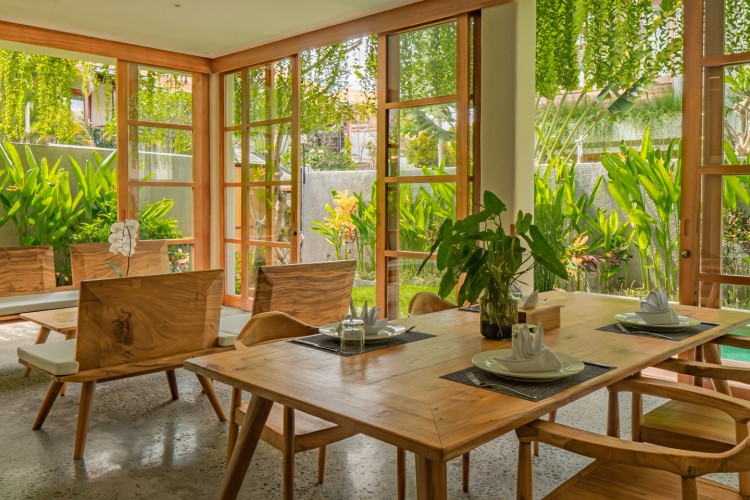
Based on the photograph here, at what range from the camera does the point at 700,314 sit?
8.64 ft

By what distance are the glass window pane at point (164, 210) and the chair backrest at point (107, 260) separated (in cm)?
117

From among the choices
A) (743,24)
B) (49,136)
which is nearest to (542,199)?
(743,24)

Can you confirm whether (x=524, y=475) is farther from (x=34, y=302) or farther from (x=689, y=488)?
(x=34, y=302)

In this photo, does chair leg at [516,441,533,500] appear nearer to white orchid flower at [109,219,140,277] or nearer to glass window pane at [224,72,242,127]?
white orchid flower at [109,219,140,277]

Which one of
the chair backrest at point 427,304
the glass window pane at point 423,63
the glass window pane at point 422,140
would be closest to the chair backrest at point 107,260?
the glass window pane at point 422,140

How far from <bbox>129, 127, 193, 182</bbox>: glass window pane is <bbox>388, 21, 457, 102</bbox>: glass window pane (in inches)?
101

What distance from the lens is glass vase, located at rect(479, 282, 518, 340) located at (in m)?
2.13

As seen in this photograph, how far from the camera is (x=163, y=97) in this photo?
20.4 ft

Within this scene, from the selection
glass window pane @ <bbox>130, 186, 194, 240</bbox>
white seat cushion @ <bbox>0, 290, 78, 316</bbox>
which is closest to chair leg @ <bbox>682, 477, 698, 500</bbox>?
white seat cushion @ <bbox>0, 290, 78, 316</bbox>

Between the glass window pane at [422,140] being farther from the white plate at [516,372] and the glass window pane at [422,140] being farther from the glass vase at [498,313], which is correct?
the white plate at [516,372]

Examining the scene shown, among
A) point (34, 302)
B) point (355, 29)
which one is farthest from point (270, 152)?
point (34, 302)

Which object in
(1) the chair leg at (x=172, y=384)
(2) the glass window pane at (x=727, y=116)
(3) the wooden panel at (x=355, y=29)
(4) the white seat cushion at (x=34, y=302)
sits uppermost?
(3) the wooden panel at (x=355, y=29)

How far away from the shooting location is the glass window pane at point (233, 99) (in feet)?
20.7

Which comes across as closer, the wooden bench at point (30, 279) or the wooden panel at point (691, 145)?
the wooden panel at point (691, 145)
